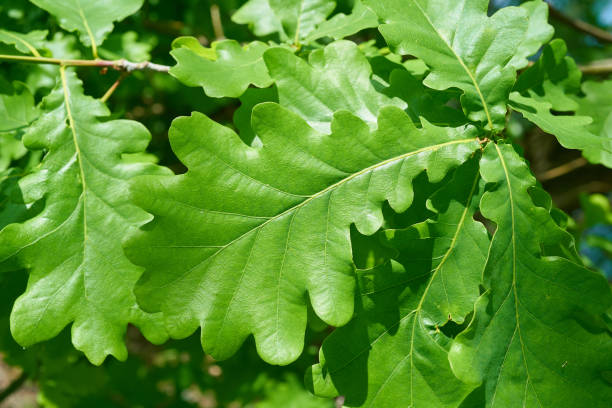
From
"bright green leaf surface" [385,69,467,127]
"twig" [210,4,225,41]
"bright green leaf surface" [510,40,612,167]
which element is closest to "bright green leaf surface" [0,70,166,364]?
"bright green leaf surface" [385,69,467,127]

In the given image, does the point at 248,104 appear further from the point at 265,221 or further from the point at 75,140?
the point at 75,140

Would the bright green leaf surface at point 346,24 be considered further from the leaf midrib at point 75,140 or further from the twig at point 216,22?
the twig at point 216,22

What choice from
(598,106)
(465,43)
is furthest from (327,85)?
(598,106)

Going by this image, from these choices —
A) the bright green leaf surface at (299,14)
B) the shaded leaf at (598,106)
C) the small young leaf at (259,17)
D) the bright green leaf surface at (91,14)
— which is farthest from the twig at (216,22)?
the shaded leaf at (598,106)

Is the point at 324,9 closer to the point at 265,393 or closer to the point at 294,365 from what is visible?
the point at 294,365

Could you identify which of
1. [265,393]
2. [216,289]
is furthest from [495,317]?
[265,393]

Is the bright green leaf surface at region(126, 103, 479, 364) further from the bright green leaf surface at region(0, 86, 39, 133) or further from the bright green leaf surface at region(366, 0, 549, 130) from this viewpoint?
the bright green leaf surface at region(0, 86, 39, 133)
